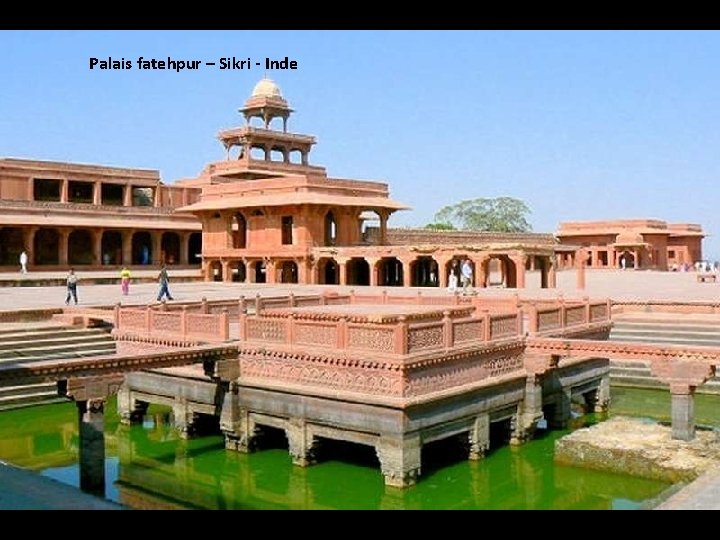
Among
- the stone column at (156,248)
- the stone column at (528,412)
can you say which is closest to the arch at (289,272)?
the stone column at (156,248)

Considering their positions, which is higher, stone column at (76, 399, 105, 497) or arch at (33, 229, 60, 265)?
arch at (33, 229, 60, 265)

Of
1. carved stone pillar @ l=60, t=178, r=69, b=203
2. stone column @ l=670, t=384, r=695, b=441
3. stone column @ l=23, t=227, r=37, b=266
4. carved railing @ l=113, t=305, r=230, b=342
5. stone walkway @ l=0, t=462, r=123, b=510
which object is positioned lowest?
stone column @ l=670, t=384, r=695, b=441

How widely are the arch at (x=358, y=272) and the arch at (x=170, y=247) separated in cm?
1166

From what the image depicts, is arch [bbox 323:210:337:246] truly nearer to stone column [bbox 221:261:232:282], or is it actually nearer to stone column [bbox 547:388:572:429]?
stone column [bbox 221:261:232:282]

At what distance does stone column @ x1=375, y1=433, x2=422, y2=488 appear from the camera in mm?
11492

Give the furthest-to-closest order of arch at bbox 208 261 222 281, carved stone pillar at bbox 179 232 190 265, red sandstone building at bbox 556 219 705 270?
red sandstone building at bbox 556 219 705 270, carved stone pillar at bbox 179 232 190 265, arch at bbox 208 261 222 281

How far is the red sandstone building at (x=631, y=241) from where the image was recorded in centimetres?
5350

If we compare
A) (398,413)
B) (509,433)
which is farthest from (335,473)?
(509,433)

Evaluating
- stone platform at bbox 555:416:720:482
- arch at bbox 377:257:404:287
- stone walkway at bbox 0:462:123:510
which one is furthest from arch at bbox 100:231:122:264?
stone walkway at bbox 0:462:123:510

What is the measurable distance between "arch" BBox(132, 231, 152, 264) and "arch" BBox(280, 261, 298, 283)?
9.42m

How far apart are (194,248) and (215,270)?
631 cm

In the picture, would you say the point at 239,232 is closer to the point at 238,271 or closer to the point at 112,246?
the point at 238,271
